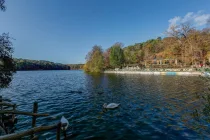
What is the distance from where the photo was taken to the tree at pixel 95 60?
239 ft

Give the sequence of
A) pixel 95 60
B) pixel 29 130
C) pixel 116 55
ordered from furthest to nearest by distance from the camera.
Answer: pixel 116 55
pixel 95 60
pixel 29 130

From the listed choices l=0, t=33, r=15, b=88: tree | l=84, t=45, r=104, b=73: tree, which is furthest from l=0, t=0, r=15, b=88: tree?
l=84, t=45, r=104, b=73: tree

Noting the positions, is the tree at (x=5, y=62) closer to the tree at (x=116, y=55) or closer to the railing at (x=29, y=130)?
the railing at (x=29, y=130)

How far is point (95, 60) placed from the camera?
241 feet

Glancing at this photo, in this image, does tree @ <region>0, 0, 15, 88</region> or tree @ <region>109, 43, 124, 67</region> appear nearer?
tree @ <region>0, 0, 15, 88</region>

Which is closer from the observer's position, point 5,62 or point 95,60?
point 5,62

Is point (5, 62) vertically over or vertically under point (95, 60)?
under

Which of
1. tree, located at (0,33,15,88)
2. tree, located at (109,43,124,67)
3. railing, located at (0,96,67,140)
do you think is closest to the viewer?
railing, located at (0,96,67,140)

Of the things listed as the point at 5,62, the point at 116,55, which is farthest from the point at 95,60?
the point at 5,62

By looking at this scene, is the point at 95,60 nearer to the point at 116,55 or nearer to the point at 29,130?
the point at 116,55

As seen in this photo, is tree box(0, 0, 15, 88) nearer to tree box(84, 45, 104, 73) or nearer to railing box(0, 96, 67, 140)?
railing box(0, 96, 67, 140)

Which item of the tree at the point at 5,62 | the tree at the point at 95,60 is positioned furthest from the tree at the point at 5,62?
the tree at the point at 95,60

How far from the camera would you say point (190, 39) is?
2035 inches

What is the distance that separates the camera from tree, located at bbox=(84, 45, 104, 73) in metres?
73.0
